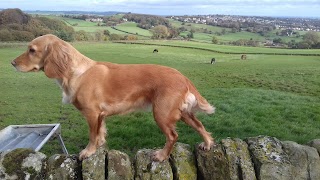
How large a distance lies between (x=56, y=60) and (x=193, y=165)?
2.58 metres

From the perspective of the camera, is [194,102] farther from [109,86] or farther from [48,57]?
[48,57]

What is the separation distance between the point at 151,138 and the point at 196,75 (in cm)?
1970

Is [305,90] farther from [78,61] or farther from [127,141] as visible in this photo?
[78,61]

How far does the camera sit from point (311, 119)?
1179 centimetres

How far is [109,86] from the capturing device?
5371 mm

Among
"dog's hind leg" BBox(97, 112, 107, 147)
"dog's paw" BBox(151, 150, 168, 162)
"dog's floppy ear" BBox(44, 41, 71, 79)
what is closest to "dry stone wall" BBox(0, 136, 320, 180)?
"dog's paw" BBox(151, 150, 168, 162)

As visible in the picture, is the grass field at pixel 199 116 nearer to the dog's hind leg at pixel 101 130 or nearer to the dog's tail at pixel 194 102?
the dog's hind leg at pixel 101 130

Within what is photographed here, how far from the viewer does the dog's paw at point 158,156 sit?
16.5 feet

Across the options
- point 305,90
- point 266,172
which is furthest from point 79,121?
point 305,90

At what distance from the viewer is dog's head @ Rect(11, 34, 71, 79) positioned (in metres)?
5.22

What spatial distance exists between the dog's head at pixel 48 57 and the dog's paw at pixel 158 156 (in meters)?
1.85

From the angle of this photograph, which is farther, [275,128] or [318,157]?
[275,128]

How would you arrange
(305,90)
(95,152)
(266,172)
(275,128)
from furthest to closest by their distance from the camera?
(305,90)
(275,128)
(95,152)
(266,172)

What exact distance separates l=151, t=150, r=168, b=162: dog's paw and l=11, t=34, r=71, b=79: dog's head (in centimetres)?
185
